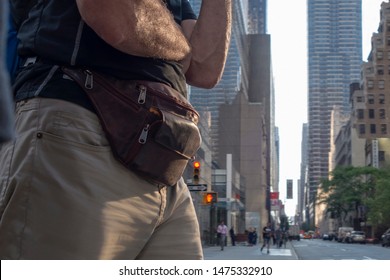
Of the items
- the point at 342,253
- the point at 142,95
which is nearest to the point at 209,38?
the point at 142,95

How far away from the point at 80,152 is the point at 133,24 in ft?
0.87

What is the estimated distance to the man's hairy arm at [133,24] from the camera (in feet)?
4.15

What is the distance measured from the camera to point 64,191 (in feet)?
4.03

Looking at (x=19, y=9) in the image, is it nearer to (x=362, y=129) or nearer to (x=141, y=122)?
(x=141, y=122)

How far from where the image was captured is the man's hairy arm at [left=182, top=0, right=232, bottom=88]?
1562 mm

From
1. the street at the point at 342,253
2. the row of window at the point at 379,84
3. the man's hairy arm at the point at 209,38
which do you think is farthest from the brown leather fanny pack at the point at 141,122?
the row of window at the point at 379,84

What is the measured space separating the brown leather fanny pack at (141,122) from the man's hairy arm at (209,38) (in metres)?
0.20

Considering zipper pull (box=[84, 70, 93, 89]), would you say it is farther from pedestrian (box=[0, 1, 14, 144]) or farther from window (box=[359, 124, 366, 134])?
window (box=[359, 124, 366, 134])

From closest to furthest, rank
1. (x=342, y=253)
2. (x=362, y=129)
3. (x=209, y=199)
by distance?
(x=209, y=199) → (x=342, y=253) → (x=362, y=129)

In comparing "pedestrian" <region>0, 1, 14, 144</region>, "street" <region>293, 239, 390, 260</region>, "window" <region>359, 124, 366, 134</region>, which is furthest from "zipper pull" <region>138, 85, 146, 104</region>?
"window" <region>359, 124, 366, 134</region>

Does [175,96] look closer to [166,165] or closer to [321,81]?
[166,165]

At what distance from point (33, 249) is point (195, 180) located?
12.6m

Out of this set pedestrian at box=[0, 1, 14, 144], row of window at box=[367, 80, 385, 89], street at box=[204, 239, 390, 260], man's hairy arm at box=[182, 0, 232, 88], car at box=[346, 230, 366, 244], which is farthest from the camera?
car at box=[346, 230, 366, 244]

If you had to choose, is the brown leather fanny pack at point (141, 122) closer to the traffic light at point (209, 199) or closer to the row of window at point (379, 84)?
the traffic light at point (209, 199)
